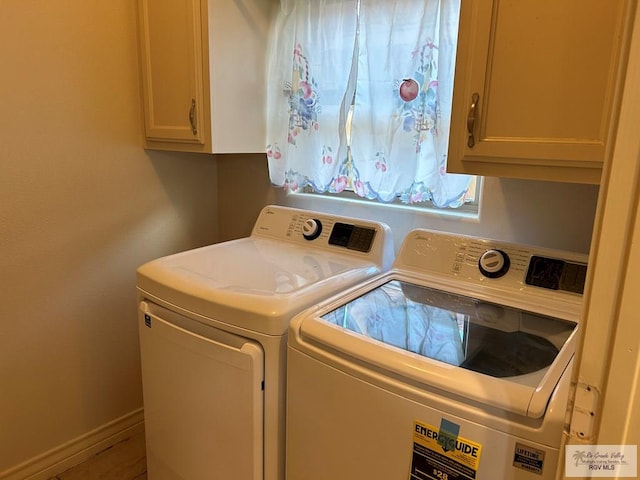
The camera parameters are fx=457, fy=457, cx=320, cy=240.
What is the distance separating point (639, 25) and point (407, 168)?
1.21 metres

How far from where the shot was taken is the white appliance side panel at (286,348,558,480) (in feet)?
2.77

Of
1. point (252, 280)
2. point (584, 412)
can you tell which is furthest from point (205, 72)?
point (584, 412)

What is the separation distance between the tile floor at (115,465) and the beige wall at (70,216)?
5.3 inches

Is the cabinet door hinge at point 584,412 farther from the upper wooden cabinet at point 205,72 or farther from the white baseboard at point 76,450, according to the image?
the white baseboard at point 76,450

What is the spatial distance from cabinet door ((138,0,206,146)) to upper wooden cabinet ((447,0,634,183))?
996mm

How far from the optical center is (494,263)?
1366 millimetres

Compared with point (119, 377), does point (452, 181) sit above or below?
above

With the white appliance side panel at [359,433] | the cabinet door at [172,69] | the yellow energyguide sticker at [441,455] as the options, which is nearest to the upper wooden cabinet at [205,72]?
the cabinet door at [172,69]

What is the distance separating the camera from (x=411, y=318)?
123cm

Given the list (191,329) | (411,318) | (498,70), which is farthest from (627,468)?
(191,329)

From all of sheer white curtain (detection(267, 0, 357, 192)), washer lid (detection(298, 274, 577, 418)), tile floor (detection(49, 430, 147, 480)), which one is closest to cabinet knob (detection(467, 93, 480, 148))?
washer lid (detection(298, 274, 577, 418))

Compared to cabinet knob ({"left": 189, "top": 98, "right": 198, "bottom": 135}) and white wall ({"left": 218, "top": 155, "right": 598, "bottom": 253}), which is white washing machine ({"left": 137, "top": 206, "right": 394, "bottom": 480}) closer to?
white wall ({"left": 218, "top": 155, "right": 598, "bottom": 253})

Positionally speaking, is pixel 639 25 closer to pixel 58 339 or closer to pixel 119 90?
pixel 119 90

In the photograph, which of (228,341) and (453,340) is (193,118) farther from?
(453,340)
